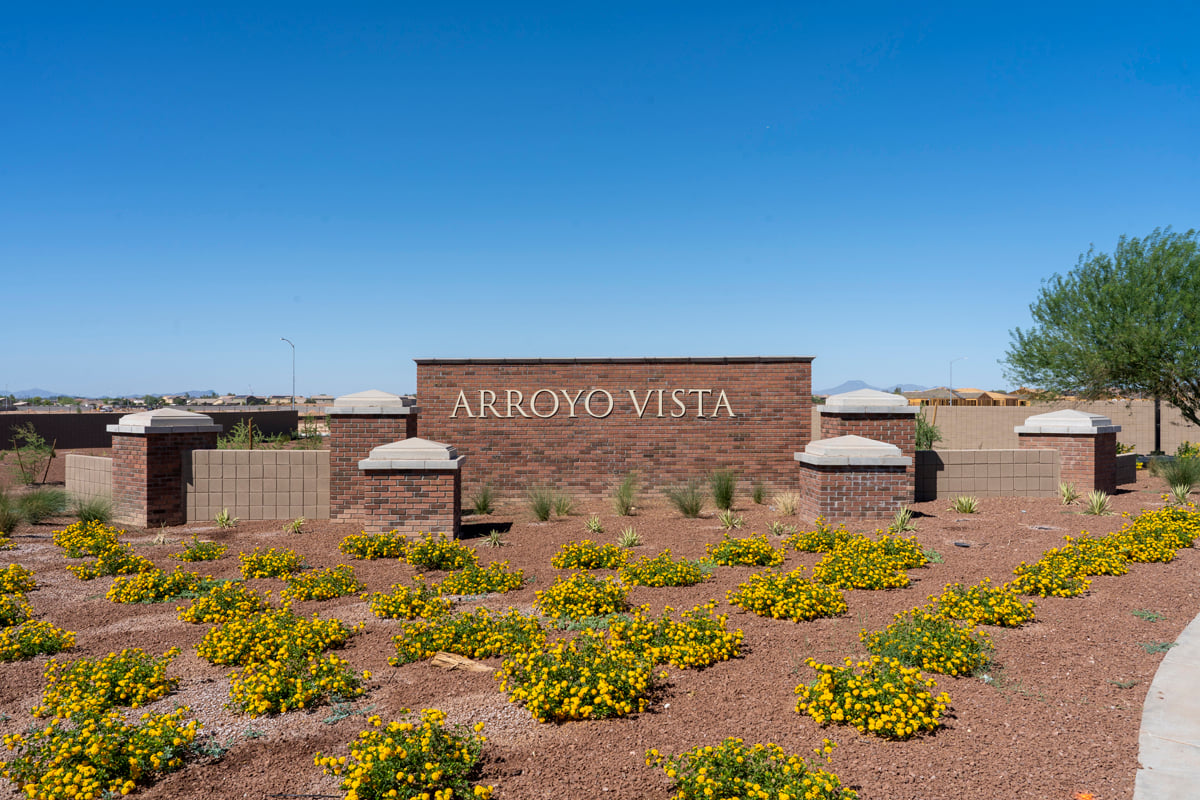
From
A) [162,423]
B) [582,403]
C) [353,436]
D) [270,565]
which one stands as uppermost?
[582,403]

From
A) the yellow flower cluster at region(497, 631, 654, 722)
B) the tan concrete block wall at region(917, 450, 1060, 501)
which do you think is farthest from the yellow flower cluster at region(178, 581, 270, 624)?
the tan concrete block wall at region(917, 450, 1060, 501)

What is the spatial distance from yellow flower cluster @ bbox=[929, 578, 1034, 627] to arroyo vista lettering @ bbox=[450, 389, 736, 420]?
8518mm

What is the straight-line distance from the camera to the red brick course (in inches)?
589

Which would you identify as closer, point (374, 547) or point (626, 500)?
point (374, 547)

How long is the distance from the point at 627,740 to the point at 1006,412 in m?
30.8

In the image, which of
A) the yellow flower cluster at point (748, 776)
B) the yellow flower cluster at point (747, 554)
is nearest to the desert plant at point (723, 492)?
the yellow flower cluster at point (747, 554)

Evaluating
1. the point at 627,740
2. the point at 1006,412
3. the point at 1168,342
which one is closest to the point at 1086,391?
the point at 1168,342

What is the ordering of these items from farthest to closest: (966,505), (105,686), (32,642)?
(966,505), (32,642), (105,686)

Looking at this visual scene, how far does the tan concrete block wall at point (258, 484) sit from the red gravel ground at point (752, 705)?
12.9 ft

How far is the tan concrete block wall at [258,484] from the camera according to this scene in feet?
41.5

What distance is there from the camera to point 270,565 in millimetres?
8758

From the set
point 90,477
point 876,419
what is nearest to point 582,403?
point 876,419

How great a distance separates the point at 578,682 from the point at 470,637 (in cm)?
152

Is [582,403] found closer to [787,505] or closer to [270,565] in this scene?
[787,505]
